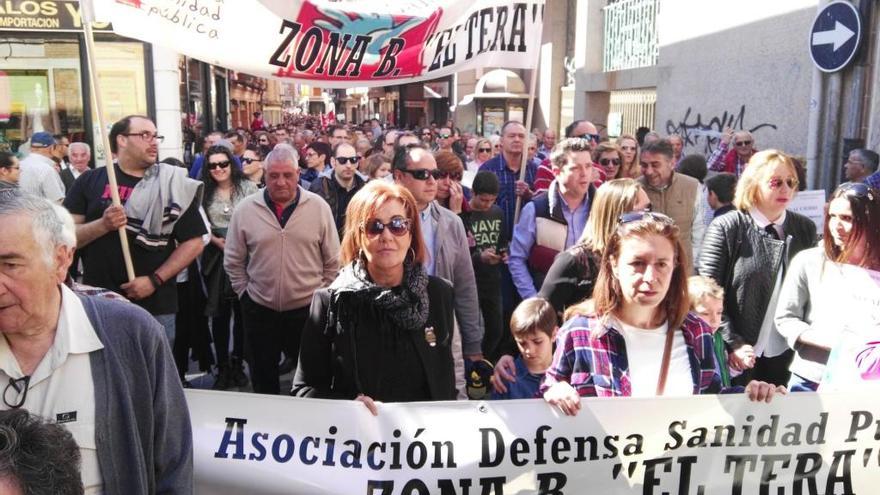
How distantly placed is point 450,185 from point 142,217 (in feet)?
7.30

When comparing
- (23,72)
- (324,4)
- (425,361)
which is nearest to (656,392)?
(425,361)

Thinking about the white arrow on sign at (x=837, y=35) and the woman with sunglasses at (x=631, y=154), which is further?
the white arrow on sign at (x=837, y=35)

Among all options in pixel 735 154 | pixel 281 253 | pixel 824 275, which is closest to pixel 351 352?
pixel 281 253

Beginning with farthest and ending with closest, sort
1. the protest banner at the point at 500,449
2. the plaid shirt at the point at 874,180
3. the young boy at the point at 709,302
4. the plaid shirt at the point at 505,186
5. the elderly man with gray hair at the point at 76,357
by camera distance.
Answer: the plaid shirt at the point at 874,180 < the plaid shirt at the point at 505,186 < the young boy at the point at 709,302 < the protest banner at the point at 500,449 < the elderly man with gray hair at the point at 76,357

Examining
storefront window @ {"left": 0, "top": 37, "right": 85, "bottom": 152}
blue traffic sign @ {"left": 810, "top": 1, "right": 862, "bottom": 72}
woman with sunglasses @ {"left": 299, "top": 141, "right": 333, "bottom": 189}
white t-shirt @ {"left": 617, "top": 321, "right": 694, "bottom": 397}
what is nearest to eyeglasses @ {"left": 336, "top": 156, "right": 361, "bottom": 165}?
woman with sunglasses @ {"left": 299, "top": 141, "right": 333, "bottom": 189}

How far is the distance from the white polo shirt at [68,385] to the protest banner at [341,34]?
8.43 ft

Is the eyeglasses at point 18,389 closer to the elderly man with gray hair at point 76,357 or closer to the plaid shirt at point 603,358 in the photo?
the elderly man with gray hair at point 76,357

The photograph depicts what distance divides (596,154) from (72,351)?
5408mm

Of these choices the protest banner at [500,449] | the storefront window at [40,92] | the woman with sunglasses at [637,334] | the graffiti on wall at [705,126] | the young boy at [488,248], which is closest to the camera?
the woman with sunglasses at [637,334]

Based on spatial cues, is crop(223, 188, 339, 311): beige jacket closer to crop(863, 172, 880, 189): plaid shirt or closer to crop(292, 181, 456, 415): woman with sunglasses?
crop(292, 181, 456, 415): woman with sunglasses

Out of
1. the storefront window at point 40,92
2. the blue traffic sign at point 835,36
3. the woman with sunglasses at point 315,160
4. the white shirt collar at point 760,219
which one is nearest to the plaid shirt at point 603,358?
the white shirt collar at point 760,219

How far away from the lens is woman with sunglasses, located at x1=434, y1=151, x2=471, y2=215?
223 inches

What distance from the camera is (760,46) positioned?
1062 cm

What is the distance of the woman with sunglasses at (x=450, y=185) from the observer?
223 inches
